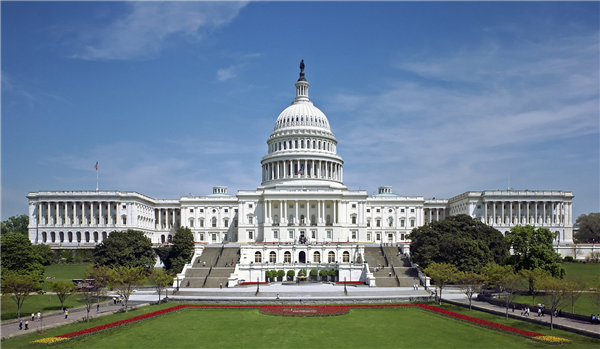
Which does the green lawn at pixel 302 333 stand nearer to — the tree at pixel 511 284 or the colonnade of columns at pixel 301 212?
the tree at pixel 511 284

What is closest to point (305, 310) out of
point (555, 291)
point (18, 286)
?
point (555, 291)

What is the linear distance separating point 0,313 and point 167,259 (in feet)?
158

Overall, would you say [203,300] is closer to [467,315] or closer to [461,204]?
[467,315]

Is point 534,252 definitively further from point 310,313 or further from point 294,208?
point 294,208

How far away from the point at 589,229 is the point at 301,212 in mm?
81868

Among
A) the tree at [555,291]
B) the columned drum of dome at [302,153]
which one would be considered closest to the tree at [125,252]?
the columned drum of dome at [302,153]

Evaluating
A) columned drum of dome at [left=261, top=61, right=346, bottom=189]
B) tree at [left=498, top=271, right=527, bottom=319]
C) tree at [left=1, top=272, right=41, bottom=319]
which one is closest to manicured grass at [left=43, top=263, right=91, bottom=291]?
tree at [left=1, top=272, right=41, bottom=319]

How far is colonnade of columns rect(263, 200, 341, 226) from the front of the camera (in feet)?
387

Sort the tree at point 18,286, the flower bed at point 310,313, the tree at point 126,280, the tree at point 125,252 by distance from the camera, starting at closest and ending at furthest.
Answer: the flower bed at point 310,313 < the tree at point 18,286 < the tree at point 126,280 < the tree at point 125,252

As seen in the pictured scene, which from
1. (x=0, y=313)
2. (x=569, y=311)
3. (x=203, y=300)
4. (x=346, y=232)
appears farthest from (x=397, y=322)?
(x=346, y=232)

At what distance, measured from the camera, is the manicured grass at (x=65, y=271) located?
8700 centimetres

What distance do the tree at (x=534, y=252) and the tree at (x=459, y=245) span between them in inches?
234

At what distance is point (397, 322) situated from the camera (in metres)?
50.3

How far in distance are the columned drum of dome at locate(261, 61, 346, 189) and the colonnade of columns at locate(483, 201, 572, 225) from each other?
36.4m
